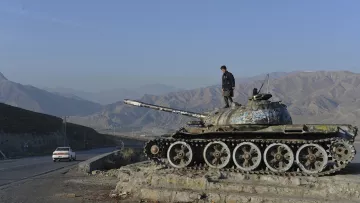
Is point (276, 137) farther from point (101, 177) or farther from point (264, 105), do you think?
point (101, 177)

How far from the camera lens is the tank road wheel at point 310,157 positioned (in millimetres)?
14883

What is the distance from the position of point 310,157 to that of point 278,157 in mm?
970

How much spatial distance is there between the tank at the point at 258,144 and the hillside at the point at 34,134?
41.6 metres

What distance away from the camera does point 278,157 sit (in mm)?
15281

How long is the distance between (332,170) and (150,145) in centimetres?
624

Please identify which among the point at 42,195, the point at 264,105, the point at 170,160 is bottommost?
the point at 42,195

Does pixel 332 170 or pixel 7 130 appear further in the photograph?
pixel 7 130

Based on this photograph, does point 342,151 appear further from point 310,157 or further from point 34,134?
point 34,134

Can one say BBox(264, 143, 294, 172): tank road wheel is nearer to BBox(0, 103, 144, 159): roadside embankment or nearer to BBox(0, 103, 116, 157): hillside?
BBox(0, 103, 144, 159): roadside embankment

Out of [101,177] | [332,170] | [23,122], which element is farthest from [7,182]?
[23,122]

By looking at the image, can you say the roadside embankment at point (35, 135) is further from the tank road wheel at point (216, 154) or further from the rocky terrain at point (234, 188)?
the rocky terrain at point (234, 188)

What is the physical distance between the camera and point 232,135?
52.9ft

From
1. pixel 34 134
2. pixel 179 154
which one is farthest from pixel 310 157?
pixel 34 134

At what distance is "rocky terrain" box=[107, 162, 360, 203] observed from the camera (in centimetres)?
1296
